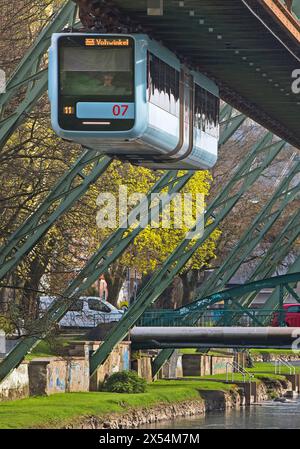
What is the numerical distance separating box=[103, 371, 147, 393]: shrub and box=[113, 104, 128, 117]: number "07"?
29675mm

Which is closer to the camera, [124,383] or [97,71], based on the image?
[97,71]

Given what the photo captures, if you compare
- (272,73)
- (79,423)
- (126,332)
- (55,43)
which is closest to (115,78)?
(55,43)

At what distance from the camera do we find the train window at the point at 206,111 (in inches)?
1306

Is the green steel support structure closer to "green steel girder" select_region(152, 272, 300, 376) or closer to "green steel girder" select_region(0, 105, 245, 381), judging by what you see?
"green steel girder" select_region(152, 272, 300, 376)

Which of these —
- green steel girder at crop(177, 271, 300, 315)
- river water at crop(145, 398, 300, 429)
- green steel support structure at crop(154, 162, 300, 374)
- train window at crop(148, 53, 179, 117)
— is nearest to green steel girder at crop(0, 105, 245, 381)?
river water at crop(145, 398, 300, 429)

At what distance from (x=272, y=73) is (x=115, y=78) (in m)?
8.69

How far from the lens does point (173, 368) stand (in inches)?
2771

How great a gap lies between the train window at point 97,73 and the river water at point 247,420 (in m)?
25.8

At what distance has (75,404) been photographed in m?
48.1

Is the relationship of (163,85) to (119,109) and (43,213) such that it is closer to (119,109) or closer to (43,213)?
(119,109)

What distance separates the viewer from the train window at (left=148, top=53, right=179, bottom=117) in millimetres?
28697

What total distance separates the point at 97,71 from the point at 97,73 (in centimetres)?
4

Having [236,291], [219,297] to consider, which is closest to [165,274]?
[219,297]
